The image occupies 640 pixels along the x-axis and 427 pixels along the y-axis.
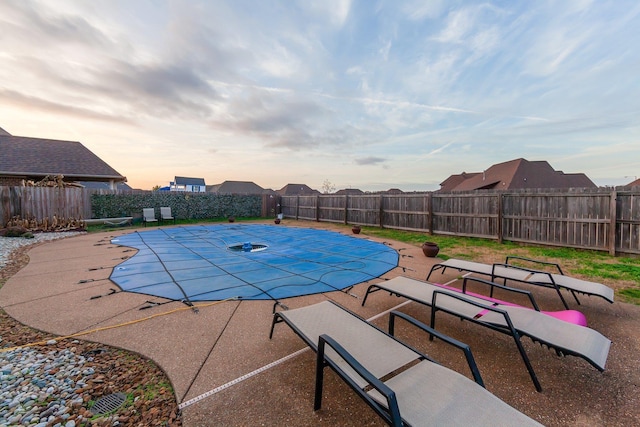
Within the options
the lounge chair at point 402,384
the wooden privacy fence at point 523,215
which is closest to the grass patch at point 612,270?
the wooden privacy fence at point 523,215

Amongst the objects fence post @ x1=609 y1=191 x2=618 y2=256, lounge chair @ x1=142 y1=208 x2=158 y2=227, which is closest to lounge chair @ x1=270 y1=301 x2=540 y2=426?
fence post @ x1=609 y1=191 x2=618 y2=256

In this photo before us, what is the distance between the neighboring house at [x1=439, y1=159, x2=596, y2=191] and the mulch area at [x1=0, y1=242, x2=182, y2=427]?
2011cm

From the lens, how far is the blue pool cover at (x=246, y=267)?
427 centimetres

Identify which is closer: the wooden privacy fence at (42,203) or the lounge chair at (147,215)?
the wooden privacy fence at (42,203)

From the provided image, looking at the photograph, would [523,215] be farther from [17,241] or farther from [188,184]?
[188,184]

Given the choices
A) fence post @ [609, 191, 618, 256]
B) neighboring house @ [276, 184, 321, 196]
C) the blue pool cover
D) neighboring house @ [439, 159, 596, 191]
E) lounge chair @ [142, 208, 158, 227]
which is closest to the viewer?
the blue pool cover

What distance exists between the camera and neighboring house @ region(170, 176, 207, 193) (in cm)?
3973

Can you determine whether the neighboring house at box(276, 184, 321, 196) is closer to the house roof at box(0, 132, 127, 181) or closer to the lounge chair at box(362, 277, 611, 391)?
the house roof at box(0, 132, 127, 181)

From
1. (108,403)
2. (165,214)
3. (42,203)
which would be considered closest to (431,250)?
(108,403)

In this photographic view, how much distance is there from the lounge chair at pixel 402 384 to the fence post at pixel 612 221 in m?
8.23

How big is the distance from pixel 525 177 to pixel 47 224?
92.4 ft

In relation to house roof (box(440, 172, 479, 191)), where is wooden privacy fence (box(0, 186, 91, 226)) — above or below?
below

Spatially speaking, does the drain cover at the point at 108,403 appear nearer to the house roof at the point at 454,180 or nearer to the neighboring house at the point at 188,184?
the house roof at the point at 454,180

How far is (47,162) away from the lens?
15.4 meters
